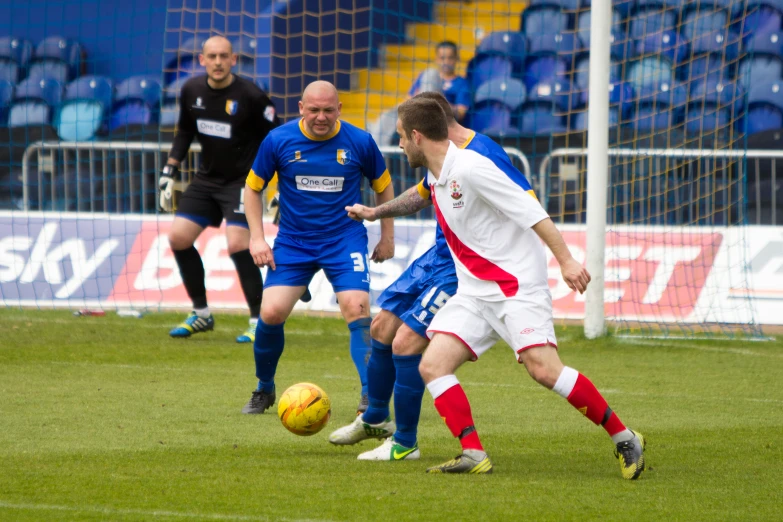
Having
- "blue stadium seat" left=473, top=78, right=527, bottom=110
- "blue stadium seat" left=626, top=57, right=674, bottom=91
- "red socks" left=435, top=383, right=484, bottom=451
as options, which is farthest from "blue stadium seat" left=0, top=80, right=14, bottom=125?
"red socks" left=435, top=383, right=484, bottom=451

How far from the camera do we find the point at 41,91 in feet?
51.9

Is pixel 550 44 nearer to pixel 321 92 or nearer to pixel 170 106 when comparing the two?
pixel 170 106

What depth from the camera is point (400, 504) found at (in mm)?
4465

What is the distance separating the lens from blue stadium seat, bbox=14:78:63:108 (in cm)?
1561

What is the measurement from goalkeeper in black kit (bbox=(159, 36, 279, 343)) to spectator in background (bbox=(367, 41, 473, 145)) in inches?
170

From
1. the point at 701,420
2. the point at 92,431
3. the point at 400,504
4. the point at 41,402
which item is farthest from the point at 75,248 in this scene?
the point at 400,504

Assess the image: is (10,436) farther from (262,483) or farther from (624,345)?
(624,345)

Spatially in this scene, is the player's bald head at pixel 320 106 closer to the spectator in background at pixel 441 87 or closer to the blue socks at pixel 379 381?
the blue socks at pixel 379 381

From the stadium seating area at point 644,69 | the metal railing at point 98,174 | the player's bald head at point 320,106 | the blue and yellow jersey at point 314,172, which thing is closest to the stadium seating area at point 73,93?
the metal railing at point 98,174

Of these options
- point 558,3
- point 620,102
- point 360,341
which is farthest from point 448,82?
point 360,341

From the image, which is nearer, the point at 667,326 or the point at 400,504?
the point at 400,504

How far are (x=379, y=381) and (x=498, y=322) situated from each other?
0.96 m

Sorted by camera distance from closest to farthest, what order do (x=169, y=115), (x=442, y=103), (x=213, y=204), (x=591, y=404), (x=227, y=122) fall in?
1. (x=591, y=404)
2. (x=442, y=103)
3. (x=227, y=122)
4. (x=213, y=204)
5. (x=169, y=115)

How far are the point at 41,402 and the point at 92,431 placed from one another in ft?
3.47
